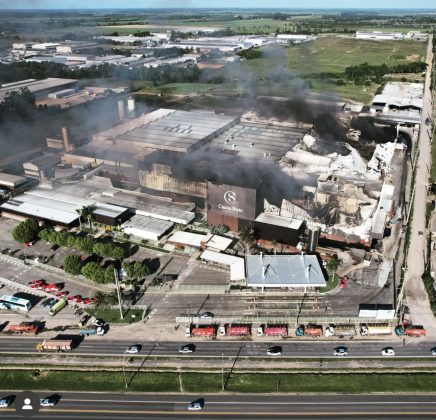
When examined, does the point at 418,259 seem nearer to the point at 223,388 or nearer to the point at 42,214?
the point at 223,388

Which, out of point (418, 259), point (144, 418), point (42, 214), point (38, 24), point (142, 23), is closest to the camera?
point (144, 418)

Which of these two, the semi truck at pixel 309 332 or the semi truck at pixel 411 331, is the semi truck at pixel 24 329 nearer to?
the semi truck at pixel 309 332

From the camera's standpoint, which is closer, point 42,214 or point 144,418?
point 144,418

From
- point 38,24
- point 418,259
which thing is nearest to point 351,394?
point 418,259

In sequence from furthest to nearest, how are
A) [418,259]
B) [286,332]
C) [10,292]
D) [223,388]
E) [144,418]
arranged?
[418,259] → [10,292] → [286,332] → [223,388] → [144,418]

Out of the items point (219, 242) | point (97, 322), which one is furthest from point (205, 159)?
point (97, 322)

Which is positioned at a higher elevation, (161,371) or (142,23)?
(142,23)
